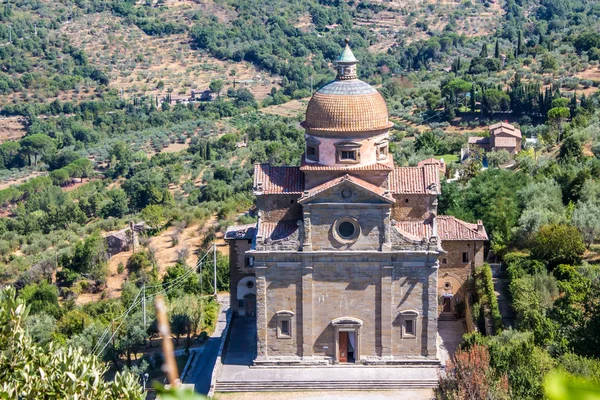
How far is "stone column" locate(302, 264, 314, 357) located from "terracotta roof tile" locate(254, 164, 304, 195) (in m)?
2.93

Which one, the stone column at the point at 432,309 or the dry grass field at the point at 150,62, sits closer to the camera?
the stone column at the point at 432,309

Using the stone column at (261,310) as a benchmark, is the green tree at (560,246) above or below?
above

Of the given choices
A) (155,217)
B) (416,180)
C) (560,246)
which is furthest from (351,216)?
(155,217)

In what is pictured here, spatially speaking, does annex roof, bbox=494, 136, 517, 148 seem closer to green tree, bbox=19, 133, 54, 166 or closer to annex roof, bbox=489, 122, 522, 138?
annex roof, bbox=489, 122, 522, 138

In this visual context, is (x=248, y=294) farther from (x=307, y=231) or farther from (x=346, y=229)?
(x=346, y=229)

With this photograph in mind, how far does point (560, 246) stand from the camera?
37.4 m

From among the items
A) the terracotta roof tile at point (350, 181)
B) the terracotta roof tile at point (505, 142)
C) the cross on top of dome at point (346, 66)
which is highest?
the terracotta roof tile at point (505, 142)

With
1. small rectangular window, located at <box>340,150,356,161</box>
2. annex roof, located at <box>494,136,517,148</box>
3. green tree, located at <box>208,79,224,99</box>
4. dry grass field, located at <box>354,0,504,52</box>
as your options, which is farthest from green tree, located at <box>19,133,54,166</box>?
small rectangular window, located at <box>340,150,356,161</box>

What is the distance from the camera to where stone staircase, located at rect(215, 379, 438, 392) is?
31.2m

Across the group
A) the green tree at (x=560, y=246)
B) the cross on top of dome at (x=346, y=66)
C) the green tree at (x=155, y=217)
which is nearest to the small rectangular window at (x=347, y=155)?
the cross on top of dome at (x=346, y=66)

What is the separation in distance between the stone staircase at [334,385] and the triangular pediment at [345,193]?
6400mm

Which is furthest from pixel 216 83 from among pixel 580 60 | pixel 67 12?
pixel 580 60

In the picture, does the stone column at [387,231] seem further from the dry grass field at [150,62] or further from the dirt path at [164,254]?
the dry grass field at [150,62]

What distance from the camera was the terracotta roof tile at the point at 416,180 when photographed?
32.3 meters
